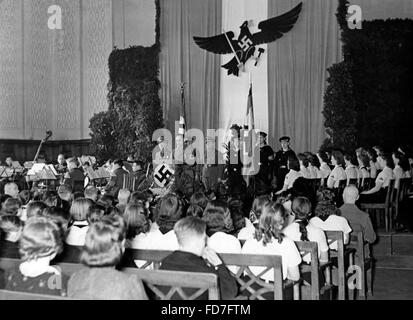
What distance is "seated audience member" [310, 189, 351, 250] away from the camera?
215 inches

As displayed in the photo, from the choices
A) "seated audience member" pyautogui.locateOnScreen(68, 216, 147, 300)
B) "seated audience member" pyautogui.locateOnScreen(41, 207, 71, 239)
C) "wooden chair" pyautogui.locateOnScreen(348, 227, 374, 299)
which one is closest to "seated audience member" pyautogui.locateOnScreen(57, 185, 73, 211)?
"seated audience member" pyautogui.locateOnScreen(41, 207, 71, 239)

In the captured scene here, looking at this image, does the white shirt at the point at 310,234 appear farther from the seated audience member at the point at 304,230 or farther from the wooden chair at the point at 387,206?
the wooden chair at the point at 387,206

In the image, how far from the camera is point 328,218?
5.53 m

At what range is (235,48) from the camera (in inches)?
565

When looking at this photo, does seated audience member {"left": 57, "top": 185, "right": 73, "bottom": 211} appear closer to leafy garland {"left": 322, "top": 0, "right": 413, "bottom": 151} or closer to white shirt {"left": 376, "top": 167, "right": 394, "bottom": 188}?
white shirt {"left": 376, "top": 167, "right": 394, "bottom": 188}

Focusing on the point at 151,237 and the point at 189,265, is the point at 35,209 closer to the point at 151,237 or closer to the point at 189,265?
the point at 151,237

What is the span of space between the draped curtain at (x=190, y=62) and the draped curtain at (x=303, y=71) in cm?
170

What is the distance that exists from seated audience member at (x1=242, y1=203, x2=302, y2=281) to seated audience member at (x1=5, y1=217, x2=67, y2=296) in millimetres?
1564

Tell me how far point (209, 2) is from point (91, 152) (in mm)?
5664

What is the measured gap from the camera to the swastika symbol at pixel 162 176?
988 cm

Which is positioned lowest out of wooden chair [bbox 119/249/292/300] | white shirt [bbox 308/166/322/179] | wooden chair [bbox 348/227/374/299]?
wooden chair [bbox 348/227/374/299]

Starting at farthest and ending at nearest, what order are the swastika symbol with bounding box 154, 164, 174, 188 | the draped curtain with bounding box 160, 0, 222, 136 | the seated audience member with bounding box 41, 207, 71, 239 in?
the draped curtain with bounding box 160, 0, 222, 136, the swastika symbol with bounding box 154, 164, 174, 188, the seated audience member with bounding box 41, 207, 71, 239

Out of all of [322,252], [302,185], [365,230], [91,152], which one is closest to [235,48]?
[91,152]

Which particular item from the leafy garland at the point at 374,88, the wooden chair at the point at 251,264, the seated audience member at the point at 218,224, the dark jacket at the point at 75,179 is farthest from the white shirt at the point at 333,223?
the leafy garland at the point at 374,88
